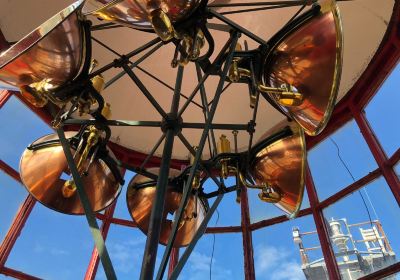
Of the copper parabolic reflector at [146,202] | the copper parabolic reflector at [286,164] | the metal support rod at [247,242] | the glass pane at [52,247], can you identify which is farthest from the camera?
the metal support rod at [247,242]

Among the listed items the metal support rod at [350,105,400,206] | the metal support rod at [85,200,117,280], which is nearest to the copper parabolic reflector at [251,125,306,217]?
the metal support rod at [350,105,400,206]

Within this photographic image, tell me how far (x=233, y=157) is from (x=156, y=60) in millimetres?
3606

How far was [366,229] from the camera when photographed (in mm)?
4828

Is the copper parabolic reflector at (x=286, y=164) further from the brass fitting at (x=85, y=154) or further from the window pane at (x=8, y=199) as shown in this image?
the window pane at (x=8, y=199)

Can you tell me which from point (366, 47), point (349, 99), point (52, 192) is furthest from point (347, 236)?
point (52, 192)

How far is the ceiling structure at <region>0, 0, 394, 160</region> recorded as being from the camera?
487 cm

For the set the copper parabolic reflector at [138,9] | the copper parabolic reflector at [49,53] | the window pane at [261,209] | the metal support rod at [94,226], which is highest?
the window pane at [261,209]

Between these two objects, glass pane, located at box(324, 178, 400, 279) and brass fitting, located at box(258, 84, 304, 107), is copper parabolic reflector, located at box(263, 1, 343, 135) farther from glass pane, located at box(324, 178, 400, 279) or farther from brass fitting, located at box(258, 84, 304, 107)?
glass pane, located at box(324, 178, 400, 279)

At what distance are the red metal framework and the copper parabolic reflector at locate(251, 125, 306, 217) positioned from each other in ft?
8.74

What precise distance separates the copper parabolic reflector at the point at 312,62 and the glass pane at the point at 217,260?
372cm

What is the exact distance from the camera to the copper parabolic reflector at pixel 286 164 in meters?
2.13

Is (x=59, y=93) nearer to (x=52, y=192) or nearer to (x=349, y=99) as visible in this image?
(x=52, y=192)

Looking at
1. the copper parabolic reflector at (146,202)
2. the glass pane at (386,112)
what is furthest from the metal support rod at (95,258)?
the glass pane at (386,112)

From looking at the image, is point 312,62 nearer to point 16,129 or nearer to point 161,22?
point 161,22
